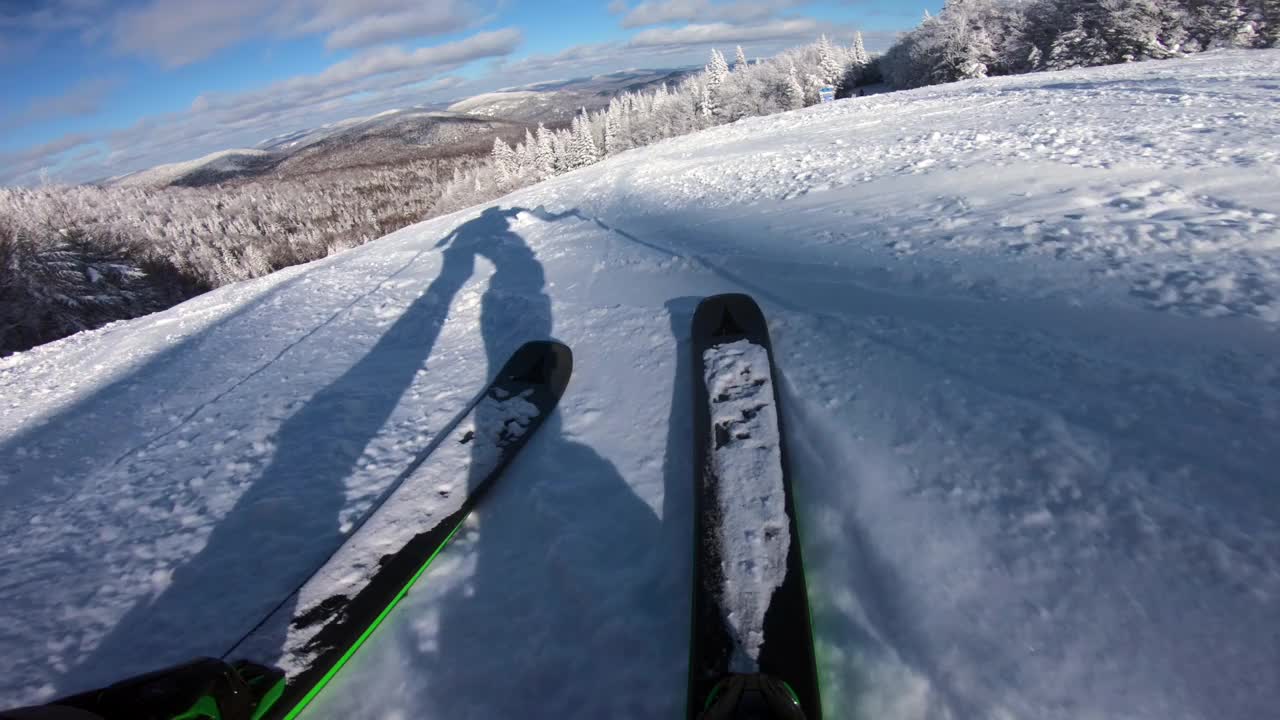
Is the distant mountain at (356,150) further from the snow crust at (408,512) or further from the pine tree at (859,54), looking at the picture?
the snow crust at (408,512)

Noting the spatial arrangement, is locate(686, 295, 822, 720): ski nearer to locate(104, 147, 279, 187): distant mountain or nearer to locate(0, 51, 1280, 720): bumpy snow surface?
locate(0, 51, 1280, 720): bumpy snow surface

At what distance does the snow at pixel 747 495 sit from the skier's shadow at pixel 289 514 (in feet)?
4.98

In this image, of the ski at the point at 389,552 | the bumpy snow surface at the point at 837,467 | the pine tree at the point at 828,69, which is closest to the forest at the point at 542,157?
the pine tree at the point at 828,69

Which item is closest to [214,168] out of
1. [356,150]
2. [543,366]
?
[356,150]

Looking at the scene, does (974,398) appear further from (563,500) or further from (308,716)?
(308,716)

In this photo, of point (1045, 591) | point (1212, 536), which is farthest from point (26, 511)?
point (1212, 536)

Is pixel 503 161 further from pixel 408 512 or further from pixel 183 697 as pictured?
pixel 183 697

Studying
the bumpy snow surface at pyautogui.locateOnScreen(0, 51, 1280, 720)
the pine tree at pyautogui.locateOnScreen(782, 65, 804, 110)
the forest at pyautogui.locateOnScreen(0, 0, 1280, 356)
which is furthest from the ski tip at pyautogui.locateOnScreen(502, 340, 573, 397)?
the pine tree at pyautogui.locateOnScreen(782, 65, 804, 110)

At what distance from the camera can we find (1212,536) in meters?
1.98

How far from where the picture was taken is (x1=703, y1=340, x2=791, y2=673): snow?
225 cm

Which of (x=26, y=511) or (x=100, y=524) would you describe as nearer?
(x=100, y=524)

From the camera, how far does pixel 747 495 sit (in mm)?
2764

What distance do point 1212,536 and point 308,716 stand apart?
4.10m

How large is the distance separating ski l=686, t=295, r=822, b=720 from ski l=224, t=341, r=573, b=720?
5.19 feet
